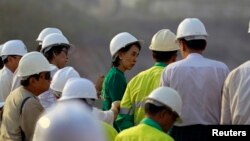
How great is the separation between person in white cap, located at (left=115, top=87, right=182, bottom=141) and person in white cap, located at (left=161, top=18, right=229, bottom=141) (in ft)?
1.56

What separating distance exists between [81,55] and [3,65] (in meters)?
1.45

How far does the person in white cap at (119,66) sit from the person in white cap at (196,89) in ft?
2.39

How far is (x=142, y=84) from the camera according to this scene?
4238mm

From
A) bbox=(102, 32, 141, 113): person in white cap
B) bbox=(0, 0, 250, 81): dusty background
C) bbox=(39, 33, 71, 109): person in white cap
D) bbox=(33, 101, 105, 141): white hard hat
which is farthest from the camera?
bbox=(0, 0, 250, 81): dusty background

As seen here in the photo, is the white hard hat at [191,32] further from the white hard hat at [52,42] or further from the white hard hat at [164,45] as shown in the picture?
the white hard hat at [52,42]

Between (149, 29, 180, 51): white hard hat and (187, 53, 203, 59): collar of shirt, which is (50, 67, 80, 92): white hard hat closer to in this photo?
(149, 29, 180, 51): white hard hat

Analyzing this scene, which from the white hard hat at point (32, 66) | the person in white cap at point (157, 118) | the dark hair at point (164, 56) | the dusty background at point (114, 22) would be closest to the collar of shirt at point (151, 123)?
the person in white cap at point (157, 118)

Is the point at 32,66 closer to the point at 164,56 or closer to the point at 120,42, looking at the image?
the point at 164,56

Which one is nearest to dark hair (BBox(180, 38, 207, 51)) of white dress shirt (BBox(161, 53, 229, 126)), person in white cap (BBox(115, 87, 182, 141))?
white dress shirt (BBox(161, 53, 229, 126))

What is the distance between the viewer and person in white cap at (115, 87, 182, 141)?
118 inches

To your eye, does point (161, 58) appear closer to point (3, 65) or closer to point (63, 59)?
point (63, 59)

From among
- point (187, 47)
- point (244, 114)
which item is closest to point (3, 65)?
point (187, 47)

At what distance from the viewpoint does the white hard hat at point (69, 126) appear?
1169 millimetres

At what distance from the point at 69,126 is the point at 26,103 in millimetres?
2561
